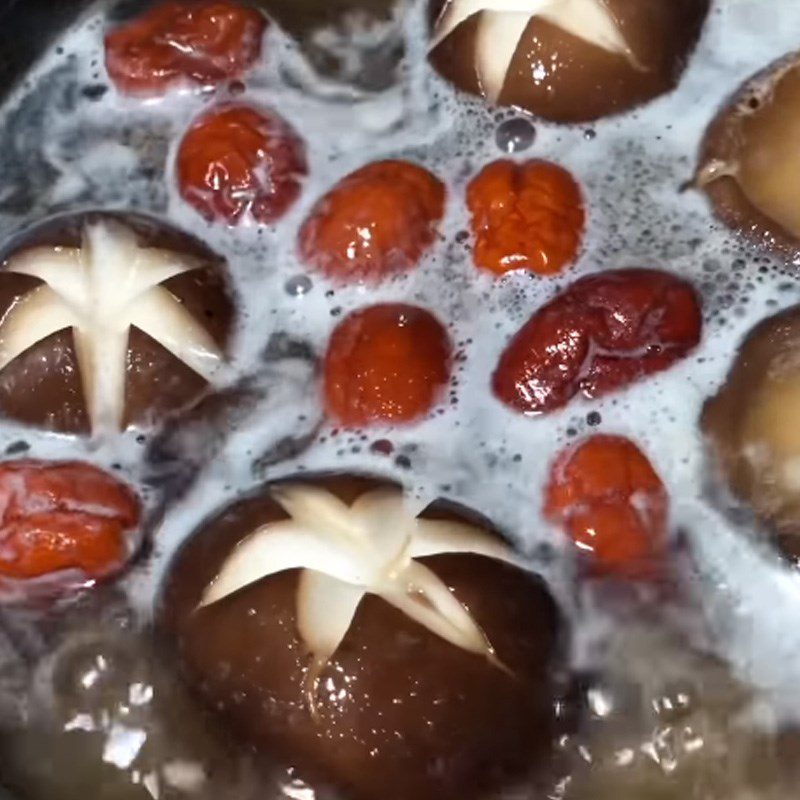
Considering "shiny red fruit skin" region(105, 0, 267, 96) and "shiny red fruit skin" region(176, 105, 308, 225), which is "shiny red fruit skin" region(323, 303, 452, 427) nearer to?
"shiny red fruit skin" region(176, 105, 308, 225)


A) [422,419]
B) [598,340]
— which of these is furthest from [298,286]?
[598,340]

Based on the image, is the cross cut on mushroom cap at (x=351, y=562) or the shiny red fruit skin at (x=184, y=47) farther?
the shiny red fruit skin at (x=184, y=47)

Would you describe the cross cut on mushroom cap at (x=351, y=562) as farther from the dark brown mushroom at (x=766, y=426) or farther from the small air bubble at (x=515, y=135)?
the small air bubble at (x=515, y=135)

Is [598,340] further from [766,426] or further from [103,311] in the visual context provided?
[103,311]

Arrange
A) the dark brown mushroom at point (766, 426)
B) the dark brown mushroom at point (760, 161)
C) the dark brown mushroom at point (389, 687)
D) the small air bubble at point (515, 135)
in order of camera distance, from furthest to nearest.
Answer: the small air bubble at point (515, 135)
the dark brown mushroom at point (760, 161)
the dark brown mushroom at point (766, 426)
the dark brown mushroom at point (389, 687)

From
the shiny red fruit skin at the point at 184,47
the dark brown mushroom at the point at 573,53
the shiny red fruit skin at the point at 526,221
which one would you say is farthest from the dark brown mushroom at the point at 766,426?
the shiny red fruit skin at the point at 184,47

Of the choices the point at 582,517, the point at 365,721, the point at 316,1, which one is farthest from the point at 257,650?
the point at 316,1

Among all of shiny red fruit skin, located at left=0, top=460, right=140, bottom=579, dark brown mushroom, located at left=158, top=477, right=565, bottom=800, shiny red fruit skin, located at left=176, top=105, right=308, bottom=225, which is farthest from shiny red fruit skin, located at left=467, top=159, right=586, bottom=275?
shiny red fruit skin, located at left=0, top=460, right=140, bottom=579
